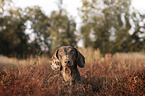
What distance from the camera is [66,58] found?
3480 mm

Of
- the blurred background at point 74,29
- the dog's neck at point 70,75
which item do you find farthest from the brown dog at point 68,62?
the blurred background at point 74,29

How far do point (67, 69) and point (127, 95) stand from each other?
5.47 feet

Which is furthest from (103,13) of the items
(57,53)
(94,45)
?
(57,53)

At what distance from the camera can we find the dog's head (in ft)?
11.5

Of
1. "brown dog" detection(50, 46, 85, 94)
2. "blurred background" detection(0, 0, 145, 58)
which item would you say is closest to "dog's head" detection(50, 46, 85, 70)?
"brown dog" detection(50, 46, 85, 94)

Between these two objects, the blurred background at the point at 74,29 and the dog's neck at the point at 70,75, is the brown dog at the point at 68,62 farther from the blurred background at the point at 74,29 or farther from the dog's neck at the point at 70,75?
the blurred background at the point at 74,29

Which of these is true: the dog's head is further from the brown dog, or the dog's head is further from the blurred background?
the blurred background

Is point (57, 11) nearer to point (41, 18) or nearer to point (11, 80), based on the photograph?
point (41, 18)

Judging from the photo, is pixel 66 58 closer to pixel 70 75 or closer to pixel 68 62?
pixel 68 62

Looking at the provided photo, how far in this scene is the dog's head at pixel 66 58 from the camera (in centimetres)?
351

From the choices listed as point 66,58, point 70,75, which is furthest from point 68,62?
point 70,75

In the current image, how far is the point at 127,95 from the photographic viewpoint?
375 cm

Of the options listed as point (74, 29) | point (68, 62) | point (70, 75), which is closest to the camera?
point (68, 62)

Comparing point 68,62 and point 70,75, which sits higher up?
point 68,62
